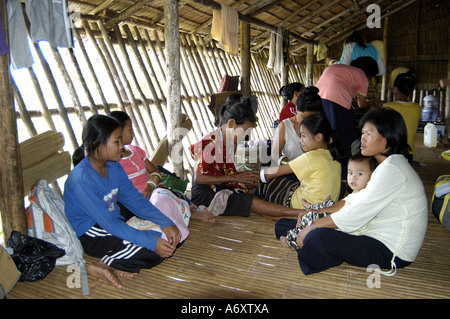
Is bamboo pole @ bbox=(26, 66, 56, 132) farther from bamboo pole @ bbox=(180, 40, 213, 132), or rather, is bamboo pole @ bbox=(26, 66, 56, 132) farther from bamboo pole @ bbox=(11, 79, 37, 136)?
bamboo pole @ bbox=(180, 40, 213, 132)

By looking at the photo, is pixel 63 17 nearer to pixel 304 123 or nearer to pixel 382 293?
pixel 304 123

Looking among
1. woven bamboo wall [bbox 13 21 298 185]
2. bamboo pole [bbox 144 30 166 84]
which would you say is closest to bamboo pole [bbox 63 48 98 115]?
woven bamboo wall [bbox 13 21 298 185]

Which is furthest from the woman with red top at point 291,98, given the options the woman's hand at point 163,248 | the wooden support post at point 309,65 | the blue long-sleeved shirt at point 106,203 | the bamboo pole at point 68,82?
the wooden support post at point 309,65

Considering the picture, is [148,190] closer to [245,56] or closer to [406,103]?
[406,103]

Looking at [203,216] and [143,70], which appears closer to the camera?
[203,216]

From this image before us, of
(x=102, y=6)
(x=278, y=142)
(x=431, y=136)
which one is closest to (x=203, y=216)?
(x=278, y=142)

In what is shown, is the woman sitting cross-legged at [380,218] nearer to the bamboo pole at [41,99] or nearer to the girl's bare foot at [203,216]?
the girl's bare foot at [203,216]

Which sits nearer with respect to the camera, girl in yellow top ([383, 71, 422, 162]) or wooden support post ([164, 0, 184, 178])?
wooden support post ([164, 0, 184, 178])

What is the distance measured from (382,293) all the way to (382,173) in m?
0.64

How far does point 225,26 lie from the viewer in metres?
5.54

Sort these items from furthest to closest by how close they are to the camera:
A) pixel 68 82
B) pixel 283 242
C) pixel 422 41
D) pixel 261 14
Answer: pixel 422 41, pixel 261 14, pixel 68 82, pixel 283 242

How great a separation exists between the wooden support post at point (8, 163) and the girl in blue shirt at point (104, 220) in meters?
0.31

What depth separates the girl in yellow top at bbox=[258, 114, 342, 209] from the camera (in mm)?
2805

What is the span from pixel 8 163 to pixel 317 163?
81.8 inches
